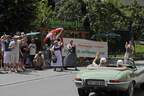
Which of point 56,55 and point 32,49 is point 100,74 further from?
point 32,49

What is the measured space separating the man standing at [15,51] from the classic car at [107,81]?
6434mm

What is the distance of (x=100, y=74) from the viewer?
721cm

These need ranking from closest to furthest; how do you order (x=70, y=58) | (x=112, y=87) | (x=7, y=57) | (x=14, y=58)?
(x=112, y=87)
(x=7, y=57)
(x=14, y=58)
(x=70, y=58)

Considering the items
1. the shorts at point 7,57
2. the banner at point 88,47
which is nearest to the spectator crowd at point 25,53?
the shorts at point 7,57

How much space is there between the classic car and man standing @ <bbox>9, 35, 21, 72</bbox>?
6434mm

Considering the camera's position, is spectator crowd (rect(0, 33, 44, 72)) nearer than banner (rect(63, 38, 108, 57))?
Yes

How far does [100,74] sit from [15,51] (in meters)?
7.17

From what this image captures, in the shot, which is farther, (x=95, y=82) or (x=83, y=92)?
(x=83, y=92)

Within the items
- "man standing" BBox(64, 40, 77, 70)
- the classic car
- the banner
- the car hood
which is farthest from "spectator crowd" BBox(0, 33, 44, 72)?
the car hood

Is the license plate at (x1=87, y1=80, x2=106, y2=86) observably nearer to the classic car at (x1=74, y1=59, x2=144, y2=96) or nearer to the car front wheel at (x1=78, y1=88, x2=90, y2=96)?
the classic car at (x1=74, y1=59, x2=144, y2=96)

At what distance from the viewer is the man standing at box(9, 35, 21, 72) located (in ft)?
43.8

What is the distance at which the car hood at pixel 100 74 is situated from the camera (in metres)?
7.05

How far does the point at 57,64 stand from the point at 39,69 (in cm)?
99

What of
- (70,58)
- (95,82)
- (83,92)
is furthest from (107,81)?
(70,58)
